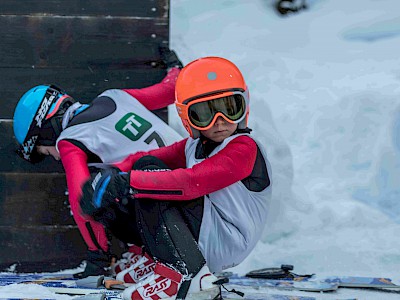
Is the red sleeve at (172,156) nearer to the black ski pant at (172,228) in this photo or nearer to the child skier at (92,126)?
the black ski pant at (172,228)

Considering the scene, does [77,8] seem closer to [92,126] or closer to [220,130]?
[92,126]

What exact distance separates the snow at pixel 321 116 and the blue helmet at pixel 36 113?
1.71 ft

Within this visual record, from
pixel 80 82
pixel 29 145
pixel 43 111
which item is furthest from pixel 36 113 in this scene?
pixel 80 82

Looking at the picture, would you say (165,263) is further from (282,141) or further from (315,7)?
(315,7)

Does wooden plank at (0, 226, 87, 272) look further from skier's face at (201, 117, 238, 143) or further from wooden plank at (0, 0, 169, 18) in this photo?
skier's face at (201, 117, 238, 143)

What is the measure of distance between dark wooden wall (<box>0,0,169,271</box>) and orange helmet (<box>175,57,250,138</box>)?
927 mm

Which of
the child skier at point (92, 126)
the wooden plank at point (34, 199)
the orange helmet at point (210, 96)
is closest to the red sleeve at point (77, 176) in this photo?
the child skier at point (92, 126)

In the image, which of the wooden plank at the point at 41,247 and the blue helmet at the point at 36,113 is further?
the wooden plank at the point at 41,247

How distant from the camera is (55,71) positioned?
10.2ft

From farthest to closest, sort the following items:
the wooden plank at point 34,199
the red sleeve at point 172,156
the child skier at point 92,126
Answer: the wooden plank at point 34,199 → the child skier at point 92,126 → the red sleeve at point 172,156

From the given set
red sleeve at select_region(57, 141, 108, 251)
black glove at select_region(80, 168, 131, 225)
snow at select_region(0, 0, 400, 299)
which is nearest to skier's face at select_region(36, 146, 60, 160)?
red sleeve at select_region(57, 141, 108, 251)

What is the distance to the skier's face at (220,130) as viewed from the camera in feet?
6.97

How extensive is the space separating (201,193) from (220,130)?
21 centimetres

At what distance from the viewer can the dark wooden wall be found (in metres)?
3.08
